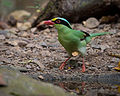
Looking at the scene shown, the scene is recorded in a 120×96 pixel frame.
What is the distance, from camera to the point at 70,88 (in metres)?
3.39

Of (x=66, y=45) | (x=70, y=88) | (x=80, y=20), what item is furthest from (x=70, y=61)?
(x=80, y=20)

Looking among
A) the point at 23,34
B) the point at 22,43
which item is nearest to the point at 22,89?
the point at 22,43

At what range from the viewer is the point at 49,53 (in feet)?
16.8

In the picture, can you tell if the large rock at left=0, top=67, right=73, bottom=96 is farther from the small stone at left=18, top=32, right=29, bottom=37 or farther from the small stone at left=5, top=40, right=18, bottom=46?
the small stone at left=18, top=32, right=29, bottom=37

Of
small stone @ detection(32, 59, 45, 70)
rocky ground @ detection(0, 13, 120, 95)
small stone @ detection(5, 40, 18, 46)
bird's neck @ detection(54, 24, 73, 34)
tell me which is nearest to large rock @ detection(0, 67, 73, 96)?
rocky ground @ detection(0, 13, 120, 95)

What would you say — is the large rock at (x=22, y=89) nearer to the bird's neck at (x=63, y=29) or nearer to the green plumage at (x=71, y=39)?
the green plumage at (x=71, y=39)

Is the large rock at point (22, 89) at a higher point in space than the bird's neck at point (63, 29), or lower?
lower

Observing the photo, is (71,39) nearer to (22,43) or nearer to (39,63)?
(39,63)

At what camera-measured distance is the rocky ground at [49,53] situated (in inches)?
165

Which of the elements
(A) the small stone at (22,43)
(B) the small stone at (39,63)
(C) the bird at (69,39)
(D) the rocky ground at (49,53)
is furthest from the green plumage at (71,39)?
(A) the small stone at (22,43)

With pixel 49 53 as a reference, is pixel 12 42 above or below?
above

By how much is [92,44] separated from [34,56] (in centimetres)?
156

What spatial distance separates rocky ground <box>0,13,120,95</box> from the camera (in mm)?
4199

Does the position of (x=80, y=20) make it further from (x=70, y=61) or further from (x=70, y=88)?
(x=70, y=88)
